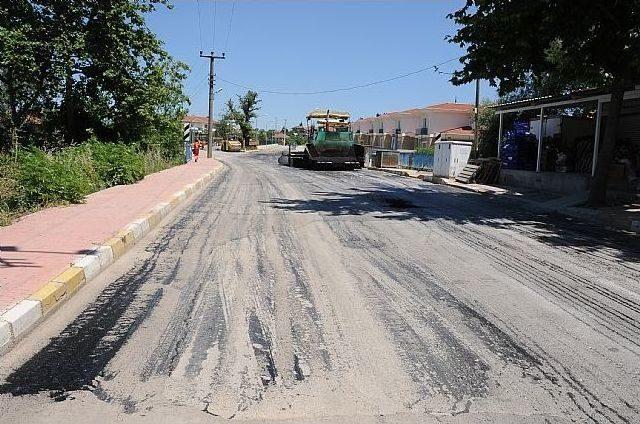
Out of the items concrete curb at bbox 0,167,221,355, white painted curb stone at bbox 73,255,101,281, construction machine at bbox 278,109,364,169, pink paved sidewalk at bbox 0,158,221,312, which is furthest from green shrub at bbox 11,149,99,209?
construction machine at bbox 278,109,364,169

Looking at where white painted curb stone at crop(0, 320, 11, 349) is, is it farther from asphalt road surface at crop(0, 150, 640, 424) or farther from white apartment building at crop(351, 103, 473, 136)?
white apartment building at crop(351, 103, 473, 136)

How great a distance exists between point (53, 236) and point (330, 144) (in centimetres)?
2170

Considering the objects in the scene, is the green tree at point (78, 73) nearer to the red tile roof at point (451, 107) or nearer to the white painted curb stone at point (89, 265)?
the white painted curb stone at point (89, 265)

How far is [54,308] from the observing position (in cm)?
512

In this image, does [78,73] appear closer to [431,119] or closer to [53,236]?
[53,236]

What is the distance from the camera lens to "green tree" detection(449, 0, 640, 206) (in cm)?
1157

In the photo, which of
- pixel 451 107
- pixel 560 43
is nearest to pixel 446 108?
pixel 451 107

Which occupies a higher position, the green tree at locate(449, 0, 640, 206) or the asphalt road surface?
the green tree at locate(449, 0, 640, 206)

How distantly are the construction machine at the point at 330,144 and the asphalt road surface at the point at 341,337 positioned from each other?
19960 millimetres

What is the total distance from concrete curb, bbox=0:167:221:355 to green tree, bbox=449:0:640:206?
8.94 meters

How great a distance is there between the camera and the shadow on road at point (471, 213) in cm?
932

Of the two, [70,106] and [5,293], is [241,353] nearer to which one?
[5,293]

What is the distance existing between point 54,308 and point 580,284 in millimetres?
5700

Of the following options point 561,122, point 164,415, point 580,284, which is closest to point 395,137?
point 561,122
